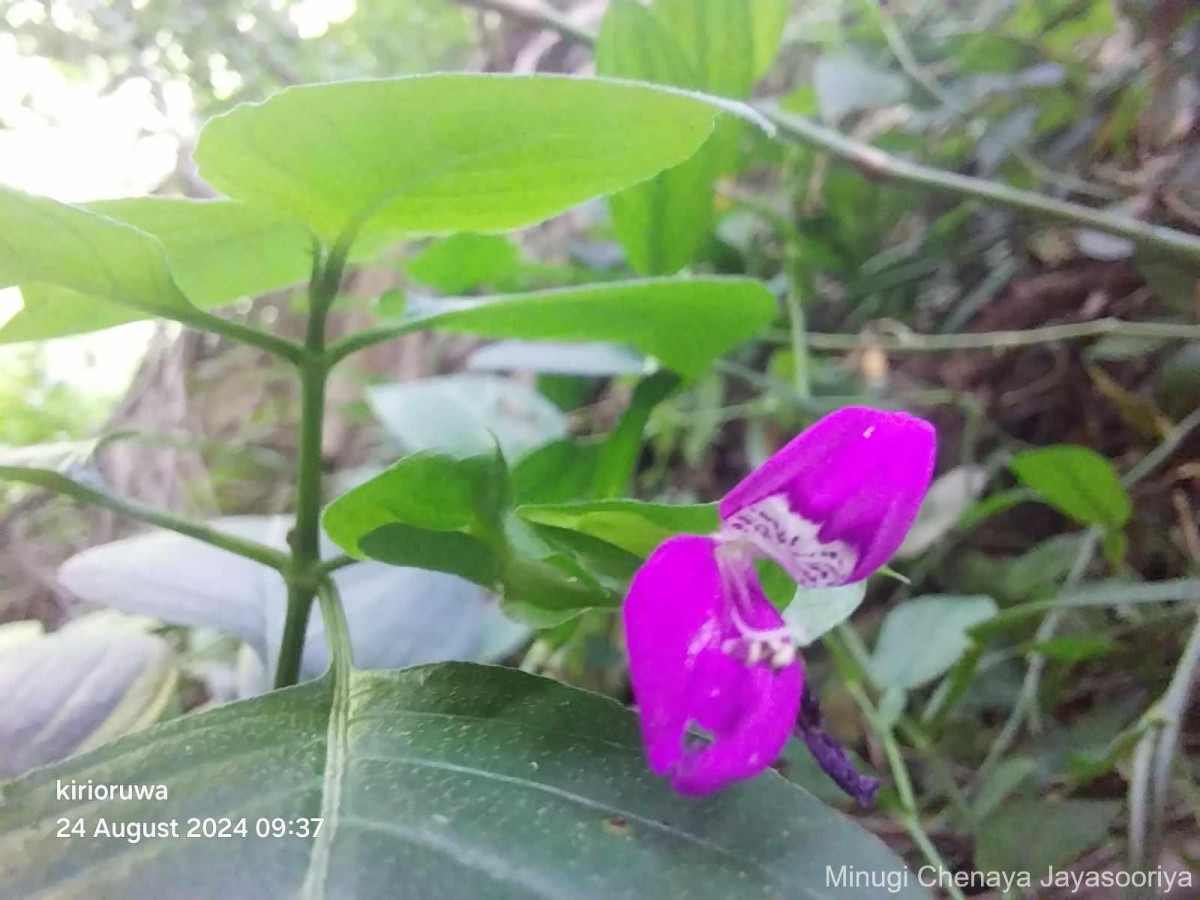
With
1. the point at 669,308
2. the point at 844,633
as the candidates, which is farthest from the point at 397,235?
the point at 844,633

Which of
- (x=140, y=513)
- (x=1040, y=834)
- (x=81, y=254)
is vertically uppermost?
(x=81, y=254)

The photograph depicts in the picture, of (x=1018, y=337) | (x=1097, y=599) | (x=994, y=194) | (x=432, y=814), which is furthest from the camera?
(x=1018, y=337)

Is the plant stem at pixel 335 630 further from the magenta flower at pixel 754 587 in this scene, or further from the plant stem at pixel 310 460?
the magenta flower at pixel 754 587

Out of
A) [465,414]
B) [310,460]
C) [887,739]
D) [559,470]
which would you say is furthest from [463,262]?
[887,739]

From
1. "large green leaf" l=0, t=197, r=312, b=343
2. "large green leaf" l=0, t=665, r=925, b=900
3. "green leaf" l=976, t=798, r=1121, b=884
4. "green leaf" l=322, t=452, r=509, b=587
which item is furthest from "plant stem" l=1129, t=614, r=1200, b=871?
"large green leaf" l=0, t=197, r=312, b=343

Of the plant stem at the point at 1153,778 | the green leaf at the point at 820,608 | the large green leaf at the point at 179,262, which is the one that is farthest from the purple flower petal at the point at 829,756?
the large green leaf at the point at 179,262

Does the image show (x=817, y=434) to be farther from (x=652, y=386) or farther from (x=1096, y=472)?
(x=1096, y=472)

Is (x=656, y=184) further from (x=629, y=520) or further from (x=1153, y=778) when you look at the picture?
(x=1153, y=778)
